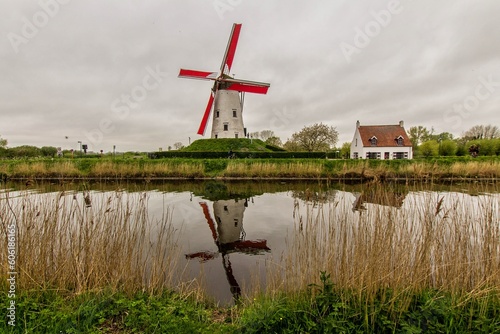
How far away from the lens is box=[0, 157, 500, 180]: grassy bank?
1725cm

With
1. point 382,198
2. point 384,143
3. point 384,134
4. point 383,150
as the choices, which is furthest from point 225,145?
point 382,198

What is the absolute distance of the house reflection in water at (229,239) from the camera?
455cm

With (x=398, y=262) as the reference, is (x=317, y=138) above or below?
above

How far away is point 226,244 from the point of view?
5625 millimetres

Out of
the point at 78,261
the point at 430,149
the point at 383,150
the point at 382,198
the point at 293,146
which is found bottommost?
A: the point at 78,261

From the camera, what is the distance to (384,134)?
35.3m

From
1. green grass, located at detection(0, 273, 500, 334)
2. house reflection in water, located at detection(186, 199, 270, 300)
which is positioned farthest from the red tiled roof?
green grass, located at detection(0, 273, 500, 334)

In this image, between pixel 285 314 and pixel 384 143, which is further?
pixel 384 143

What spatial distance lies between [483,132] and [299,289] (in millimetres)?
70775

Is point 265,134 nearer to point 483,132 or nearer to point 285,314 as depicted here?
point 483,132

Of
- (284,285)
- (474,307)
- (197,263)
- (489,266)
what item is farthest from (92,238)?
(489,266)

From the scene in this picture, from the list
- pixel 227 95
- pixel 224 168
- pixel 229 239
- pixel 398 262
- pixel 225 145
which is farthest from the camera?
pixel 227 95

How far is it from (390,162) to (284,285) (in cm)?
1800

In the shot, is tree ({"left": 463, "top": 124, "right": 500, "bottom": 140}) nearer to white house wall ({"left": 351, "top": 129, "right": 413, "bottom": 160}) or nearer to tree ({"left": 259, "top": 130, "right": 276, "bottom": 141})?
white house wall ({"left": 351, "top": 129, "right": 413, "bottom": 160})
